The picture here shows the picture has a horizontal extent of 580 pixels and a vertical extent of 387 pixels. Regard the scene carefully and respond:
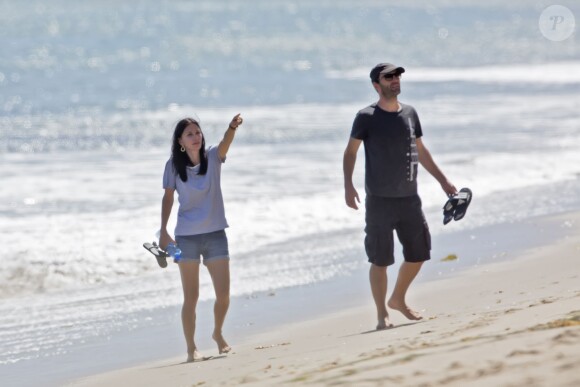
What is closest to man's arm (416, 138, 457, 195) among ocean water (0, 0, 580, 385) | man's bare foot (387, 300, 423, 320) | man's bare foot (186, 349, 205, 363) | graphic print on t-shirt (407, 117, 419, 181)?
graphic print on t-shirt (407, 117, 419, 181)

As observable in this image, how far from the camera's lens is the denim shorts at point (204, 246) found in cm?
702

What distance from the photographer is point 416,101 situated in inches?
1086

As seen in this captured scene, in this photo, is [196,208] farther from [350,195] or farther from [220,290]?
[350,195]

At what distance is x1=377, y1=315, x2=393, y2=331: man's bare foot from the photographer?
23.8 ft

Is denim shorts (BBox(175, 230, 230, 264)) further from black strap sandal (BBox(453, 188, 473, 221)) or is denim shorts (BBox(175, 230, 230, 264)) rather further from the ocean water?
black strap sandal (BBox(453, 188, 473, 221))

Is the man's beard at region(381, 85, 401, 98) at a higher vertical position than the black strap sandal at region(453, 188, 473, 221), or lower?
higher

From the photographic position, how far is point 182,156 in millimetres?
7070

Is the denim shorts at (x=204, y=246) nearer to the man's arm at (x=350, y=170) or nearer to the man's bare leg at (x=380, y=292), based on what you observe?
the man's arm at (x=350, y=170)

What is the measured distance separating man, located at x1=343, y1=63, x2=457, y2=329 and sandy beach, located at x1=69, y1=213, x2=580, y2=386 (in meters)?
0.43

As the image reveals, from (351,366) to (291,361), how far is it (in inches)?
27.3

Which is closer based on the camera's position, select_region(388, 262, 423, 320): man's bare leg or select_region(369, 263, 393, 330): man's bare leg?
select_region(369, 263, 393, 330): man's bare leg

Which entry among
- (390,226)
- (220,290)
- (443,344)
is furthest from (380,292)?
(443,344)

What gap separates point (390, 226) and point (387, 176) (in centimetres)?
32

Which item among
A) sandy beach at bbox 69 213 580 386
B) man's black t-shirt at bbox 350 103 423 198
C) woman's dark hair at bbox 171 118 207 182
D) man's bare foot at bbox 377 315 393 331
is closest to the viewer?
sandy beach at bbox 69 213 580 386
